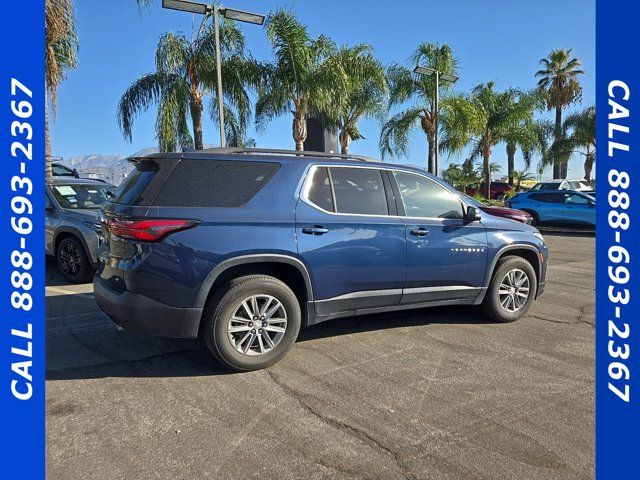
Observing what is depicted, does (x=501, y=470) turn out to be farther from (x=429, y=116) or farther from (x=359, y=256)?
(x=429, y=116)

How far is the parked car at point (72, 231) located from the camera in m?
6.87

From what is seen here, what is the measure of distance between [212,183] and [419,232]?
2018 mm

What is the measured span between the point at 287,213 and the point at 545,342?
9.44ft

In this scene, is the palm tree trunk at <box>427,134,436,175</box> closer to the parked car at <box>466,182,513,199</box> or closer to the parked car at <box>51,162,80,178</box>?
the parked car at <box>466,182,513,199</box>

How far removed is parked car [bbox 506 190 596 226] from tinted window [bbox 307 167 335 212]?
14064 millimetres

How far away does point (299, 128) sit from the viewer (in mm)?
16891

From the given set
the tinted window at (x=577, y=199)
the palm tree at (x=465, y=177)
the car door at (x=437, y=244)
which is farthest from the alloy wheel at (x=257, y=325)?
the palm tree at (x=465, y=177)

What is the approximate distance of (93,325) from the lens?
5012mm

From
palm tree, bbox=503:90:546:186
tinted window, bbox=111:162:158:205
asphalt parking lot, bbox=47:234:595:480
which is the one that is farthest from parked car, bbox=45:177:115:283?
palm tree, bbox=503:90:546:186

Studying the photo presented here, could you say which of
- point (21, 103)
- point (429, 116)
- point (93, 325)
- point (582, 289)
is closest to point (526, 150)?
point (429, 116)

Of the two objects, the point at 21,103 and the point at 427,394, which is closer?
the point at 21,103

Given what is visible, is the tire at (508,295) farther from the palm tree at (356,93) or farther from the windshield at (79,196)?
the palm tree at (356,93)

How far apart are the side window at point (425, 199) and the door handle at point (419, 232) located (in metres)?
0.16
